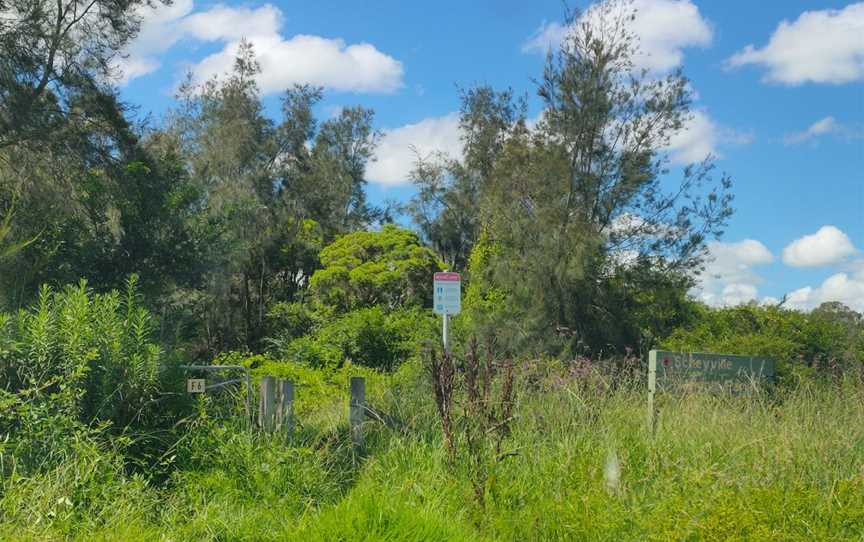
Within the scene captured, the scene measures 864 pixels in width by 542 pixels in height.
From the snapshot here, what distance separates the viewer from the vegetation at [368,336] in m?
5.56

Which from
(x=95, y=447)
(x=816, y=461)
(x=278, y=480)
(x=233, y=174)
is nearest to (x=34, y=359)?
(x=95, y=447)

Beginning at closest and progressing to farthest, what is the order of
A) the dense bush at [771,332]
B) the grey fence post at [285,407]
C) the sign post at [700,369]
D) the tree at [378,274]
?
the grey fence post at [285,407] < the sign post at [700,369] < the dense bush at [771,332] < the tree at [378,274]

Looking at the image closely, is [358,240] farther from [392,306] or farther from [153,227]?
[153,227]

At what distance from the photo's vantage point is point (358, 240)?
25.2 metres

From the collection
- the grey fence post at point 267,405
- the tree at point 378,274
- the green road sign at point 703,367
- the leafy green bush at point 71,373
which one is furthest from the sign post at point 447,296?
the tree at point 378,274

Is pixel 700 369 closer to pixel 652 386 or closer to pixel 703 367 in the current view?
pixel 703 367

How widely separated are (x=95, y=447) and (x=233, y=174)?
26276mm

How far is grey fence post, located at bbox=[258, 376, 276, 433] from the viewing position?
23.2 ft

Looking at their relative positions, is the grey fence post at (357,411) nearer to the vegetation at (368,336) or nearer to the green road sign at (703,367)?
the vegetation at (368,336)

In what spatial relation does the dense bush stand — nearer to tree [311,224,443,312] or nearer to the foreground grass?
tree [311,224,443,312]

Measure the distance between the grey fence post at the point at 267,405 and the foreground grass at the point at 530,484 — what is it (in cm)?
29

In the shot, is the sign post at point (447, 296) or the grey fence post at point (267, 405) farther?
the sign post at point (447, 296)

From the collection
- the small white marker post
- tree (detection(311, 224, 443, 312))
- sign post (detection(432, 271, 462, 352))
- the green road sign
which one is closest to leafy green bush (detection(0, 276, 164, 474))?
the small white marker post

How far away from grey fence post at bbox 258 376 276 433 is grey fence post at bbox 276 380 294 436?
2.0 inches
